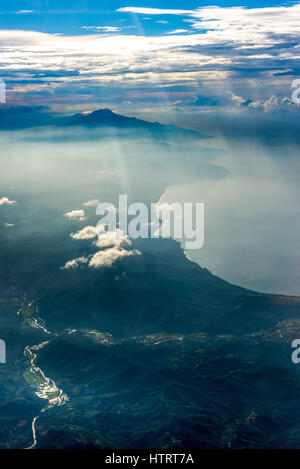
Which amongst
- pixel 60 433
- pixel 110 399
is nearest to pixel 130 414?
pixel 110 399

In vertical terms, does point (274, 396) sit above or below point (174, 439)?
above

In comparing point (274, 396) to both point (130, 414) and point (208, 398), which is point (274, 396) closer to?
point (208, 398)
